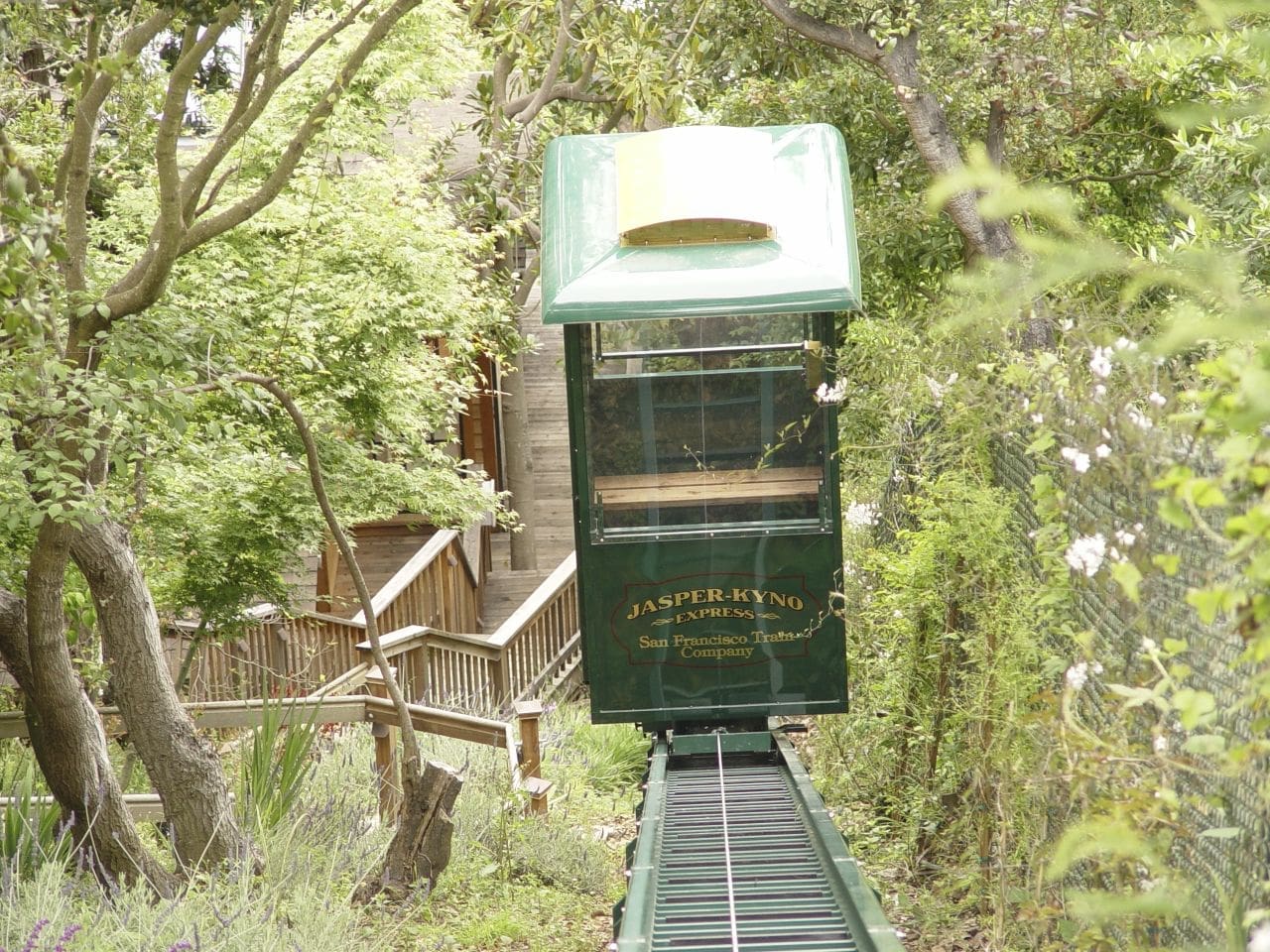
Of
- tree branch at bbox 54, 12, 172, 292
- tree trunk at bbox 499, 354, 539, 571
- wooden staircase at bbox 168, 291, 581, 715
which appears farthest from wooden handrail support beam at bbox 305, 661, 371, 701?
tree trunk at bbox 499, 354, 539, 571

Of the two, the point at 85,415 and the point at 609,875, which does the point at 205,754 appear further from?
the point at 609,875

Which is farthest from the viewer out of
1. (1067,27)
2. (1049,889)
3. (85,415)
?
(1067,27)

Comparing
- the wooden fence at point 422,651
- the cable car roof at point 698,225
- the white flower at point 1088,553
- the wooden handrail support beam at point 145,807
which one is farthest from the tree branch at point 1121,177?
the wooden handrail support beam at point 145,807

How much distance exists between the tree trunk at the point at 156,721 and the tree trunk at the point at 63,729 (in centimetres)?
21

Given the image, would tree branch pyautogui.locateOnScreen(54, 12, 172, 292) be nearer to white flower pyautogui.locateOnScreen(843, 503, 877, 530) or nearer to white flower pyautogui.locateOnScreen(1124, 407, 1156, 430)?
white flower pyautogui.locateOnScreen(1124, 407, 1156, 430)

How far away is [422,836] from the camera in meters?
6.98

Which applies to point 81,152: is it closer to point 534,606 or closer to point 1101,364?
point 1101,364

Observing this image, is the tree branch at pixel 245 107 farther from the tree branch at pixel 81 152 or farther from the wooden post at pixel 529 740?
the wooden post at pixel 529 740

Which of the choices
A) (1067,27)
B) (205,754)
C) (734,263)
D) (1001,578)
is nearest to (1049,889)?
(1001,578)

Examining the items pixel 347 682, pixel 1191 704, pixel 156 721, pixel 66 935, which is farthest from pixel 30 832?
pixel 1191 704

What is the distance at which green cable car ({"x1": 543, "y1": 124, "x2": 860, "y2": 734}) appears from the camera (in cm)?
712

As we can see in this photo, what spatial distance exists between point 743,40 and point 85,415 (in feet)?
21.5

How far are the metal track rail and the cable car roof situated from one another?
Answer: 2498mm

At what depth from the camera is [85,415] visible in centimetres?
640
